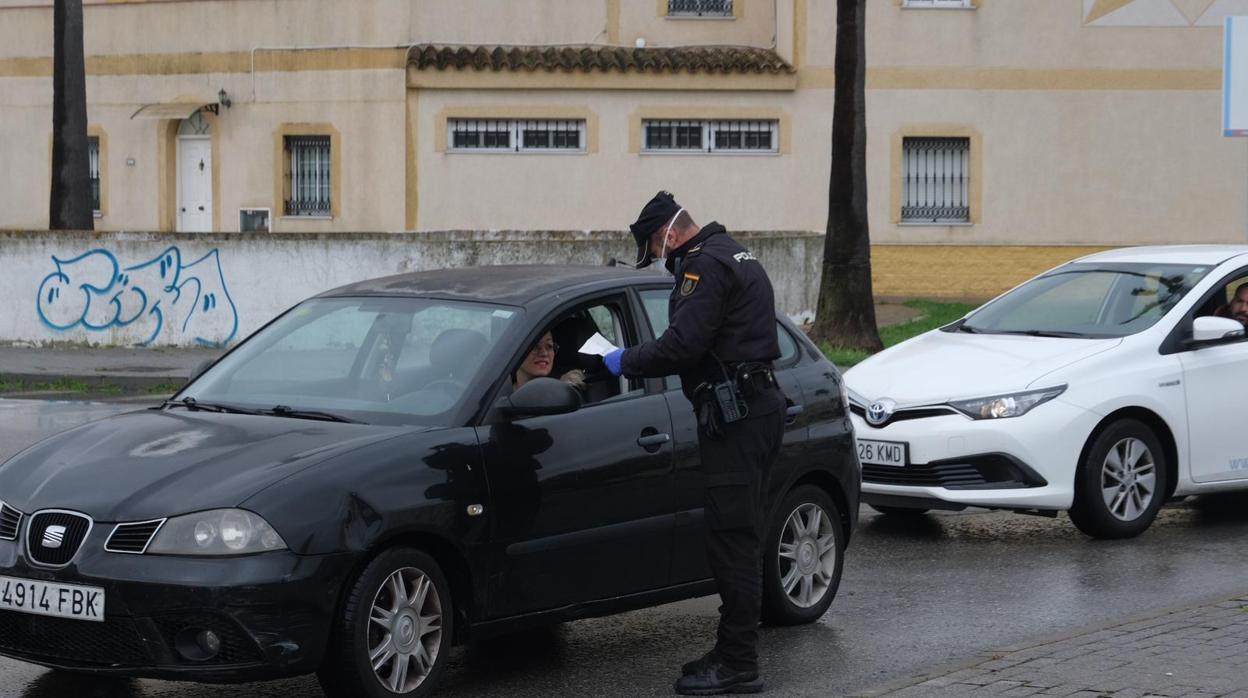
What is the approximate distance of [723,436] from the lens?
624 cm

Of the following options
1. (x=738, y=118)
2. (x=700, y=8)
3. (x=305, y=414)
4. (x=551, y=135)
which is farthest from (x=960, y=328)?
(x=700, y=8)

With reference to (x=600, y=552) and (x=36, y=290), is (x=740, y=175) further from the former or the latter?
(x=600, y=552)

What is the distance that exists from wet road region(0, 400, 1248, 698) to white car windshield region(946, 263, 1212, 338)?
3.67 ft

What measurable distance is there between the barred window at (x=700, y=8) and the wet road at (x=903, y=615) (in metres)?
20.1

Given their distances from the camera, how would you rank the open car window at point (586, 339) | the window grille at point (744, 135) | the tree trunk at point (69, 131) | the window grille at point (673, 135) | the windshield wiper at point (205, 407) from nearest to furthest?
the windshield wiper at point (205, 407) → the open car window at point (586, 339) → the tree trunk at point (69, 131) → the window grille at point (744, 135) → the window grille at point (673, 135)

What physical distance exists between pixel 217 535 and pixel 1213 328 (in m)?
6.13

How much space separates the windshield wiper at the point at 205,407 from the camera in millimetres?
6482

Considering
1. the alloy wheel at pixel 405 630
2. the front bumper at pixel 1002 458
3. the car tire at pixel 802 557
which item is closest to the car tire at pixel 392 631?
the alloy wheel at pixel 405 630

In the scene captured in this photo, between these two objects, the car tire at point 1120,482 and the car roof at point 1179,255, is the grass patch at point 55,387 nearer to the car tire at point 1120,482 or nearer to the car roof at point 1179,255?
the car roof at point 1179,255

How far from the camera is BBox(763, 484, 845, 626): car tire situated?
734 cm

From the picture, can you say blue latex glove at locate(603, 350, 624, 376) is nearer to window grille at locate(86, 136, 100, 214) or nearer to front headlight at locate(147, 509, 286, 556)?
front headlight at locate(147, 509, 286, 556)

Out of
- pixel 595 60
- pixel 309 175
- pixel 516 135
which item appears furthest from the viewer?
pixel 309 175

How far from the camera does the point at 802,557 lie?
7496mm

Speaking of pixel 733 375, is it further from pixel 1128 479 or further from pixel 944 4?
pixel 944 4
